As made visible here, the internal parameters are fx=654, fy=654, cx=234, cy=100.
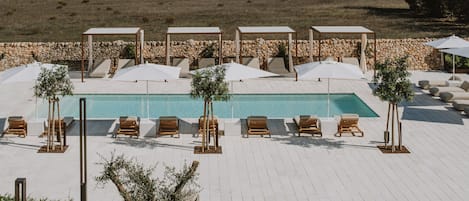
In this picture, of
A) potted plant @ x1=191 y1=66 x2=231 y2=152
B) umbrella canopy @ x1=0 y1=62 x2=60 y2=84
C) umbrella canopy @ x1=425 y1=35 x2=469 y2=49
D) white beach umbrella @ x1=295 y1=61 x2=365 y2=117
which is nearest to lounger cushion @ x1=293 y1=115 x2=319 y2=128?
white beach umbrella @ x1=295 y1=61 x2=365 y2=117

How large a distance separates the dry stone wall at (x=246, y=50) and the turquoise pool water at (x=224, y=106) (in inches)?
279

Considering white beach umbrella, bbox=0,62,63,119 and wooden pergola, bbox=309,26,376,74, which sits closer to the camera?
white beach umbrella, bbox=0,62,63,119

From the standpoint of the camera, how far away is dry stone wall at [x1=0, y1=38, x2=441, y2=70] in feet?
103

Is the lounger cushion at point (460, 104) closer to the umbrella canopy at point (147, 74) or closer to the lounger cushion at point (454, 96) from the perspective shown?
the lounger cushion at point (454, 96)

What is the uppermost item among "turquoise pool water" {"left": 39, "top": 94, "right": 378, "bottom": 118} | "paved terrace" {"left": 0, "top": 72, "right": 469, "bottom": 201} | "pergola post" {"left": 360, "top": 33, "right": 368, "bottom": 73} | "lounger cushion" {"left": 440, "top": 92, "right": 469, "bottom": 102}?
"pergola post" {"left": 360, "top": 33, "right": 368, "bottom": 73}

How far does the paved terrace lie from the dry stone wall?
10.4m

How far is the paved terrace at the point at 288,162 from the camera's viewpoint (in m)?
13.6

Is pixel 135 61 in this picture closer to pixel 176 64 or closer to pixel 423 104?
pixel 176 64

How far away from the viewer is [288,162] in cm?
1577

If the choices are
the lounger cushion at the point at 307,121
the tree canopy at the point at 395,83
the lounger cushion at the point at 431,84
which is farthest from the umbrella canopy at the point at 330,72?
the lounger cushion at the point at 431,84

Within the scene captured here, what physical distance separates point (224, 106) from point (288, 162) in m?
7.84

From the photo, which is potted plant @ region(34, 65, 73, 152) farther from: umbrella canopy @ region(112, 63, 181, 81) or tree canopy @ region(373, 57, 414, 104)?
tree canopy @ region(373, 57, 414, 104)

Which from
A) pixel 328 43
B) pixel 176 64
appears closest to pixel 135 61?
pixel 176 64

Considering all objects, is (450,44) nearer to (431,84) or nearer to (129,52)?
(431,84)
